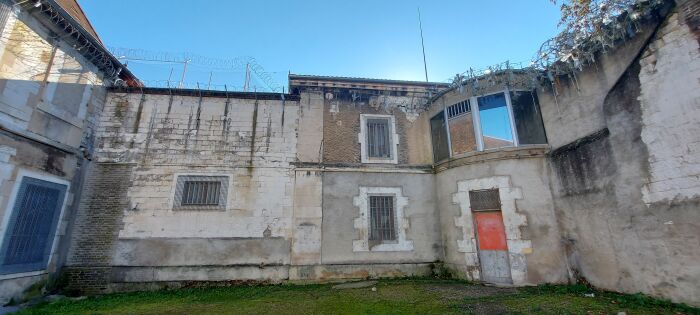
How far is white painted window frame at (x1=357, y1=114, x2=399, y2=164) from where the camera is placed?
10820 mm

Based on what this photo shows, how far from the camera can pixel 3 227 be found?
7.16 m

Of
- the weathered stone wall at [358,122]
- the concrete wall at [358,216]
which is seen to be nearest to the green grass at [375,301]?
the concrete wall at [358,216]

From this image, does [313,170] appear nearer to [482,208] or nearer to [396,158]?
[396,158]

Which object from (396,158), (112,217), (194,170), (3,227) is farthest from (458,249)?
(3,227)

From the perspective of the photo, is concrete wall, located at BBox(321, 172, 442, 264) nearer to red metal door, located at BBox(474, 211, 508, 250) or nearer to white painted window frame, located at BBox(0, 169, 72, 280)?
red metal door, located at BBox(474, 211, 508, 250)

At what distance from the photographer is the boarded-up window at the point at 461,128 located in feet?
31.9

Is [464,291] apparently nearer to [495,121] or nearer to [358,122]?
[495,121]

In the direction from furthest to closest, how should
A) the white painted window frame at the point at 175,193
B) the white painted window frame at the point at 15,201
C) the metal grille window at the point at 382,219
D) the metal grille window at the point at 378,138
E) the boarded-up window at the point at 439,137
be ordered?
the metal grille window at the point at 378,138
the boarded-up window at the point at 439,137
the metal grille window at the point at 382,219
the white painted window frame at the point at 175,193
the white painted window frame at the point at 15,201

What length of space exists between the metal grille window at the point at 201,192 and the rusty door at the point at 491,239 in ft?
26.2

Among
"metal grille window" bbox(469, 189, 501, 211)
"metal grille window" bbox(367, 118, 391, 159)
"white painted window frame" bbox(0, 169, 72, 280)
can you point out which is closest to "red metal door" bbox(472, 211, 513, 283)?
"metal grille window" bbox(469, 189, 501, 211)

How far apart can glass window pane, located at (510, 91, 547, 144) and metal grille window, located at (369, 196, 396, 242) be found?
4.57m

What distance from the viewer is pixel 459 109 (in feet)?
33.5

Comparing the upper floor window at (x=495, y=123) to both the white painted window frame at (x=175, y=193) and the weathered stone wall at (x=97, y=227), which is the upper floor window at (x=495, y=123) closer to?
the white painted window frame at (x=175, y=193)

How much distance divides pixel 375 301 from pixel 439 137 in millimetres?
6178
